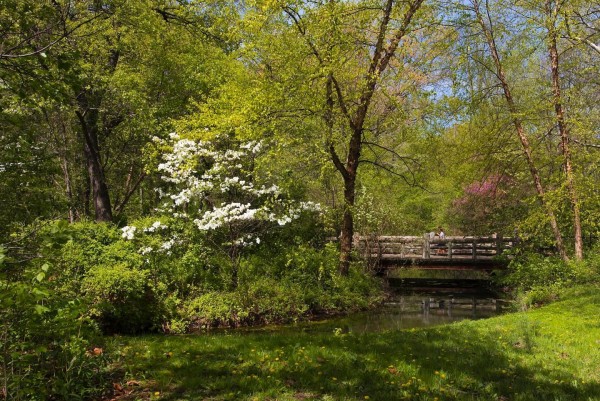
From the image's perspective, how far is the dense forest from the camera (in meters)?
10.8

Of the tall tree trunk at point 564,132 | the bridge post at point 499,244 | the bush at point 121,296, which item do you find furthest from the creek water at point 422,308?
the tall tree trunk at point 564,132

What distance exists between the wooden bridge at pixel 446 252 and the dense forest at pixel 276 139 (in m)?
1.11

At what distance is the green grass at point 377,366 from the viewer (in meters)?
4.69

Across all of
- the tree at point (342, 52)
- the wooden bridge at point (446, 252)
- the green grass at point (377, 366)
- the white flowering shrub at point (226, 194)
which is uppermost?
the tree at point (342, 52)

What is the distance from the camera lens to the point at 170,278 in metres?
11.7

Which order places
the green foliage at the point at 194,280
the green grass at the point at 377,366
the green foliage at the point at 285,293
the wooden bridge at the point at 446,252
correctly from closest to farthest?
the green grass at the point at 377,366, the green foliage at the point at 194,280, the green foliage at the point at 285,293, the wooden bridge at the point at 446,252

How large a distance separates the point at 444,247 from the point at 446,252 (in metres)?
0.29

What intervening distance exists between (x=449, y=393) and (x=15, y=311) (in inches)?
164

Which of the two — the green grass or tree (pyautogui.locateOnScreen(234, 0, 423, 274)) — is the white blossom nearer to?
the green grass

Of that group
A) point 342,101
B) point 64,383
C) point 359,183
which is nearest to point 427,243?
point 359,183

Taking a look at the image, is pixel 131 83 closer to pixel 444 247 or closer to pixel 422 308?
pixel 422 308

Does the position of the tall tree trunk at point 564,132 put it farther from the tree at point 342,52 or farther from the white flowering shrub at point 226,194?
the white flowering shrub at point 226,194

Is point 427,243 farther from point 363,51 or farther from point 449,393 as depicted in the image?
point 449,393

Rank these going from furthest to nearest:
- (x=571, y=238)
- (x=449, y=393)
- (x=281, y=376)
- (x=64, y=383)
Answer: (x=571, y=238)
(x=281, y=376)
(x=449, y=393)
(x=64, y=383)
